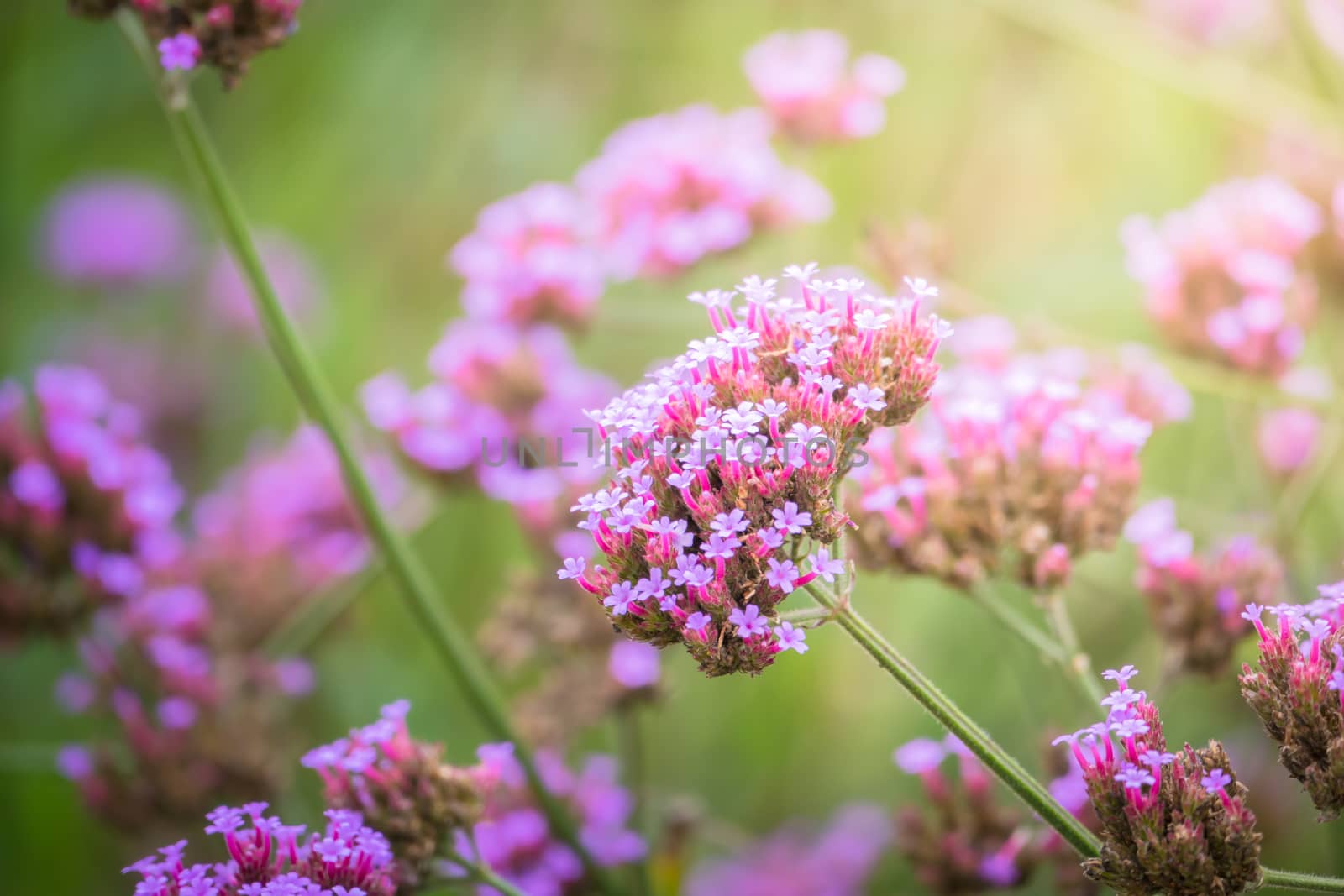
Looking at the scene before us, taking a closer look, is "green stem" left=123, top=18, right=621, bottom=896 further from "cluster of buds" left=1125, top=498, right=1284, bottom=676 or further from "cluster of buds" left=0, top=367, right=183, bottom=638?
"cluster of buds" left=1125, top=498, right=1284, bottom=676

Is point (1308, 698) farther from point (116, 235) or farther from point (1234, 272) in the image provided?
point (116, 235)

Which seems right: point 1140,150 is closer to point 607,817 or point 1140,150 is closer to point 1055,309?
point 1055,309

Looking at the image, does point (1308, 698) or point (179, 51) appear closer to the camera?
point (1308, 698)

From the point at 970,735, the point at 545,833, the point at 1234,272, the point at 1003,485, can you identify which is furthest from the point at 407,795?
the point at 1234,272

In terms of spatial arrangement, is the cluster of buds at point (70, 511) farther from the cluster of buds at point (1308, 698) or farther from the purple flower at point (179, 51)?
the cluster of buds at point (1308, 698)

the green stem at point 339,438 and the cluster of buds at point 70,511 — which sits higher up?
the cluster of buds at point 70,511

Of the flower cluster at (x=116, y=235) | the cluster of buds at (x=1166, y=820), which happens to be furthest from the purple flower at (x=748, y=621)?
the flower cluster at (x=116, y=235)

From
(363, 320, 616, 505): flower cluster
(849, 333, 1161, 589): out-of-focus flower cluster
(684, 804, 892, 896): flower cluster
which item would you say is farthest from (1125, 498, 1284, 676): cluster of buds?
(363, 320, 616, 505): flower cluster
